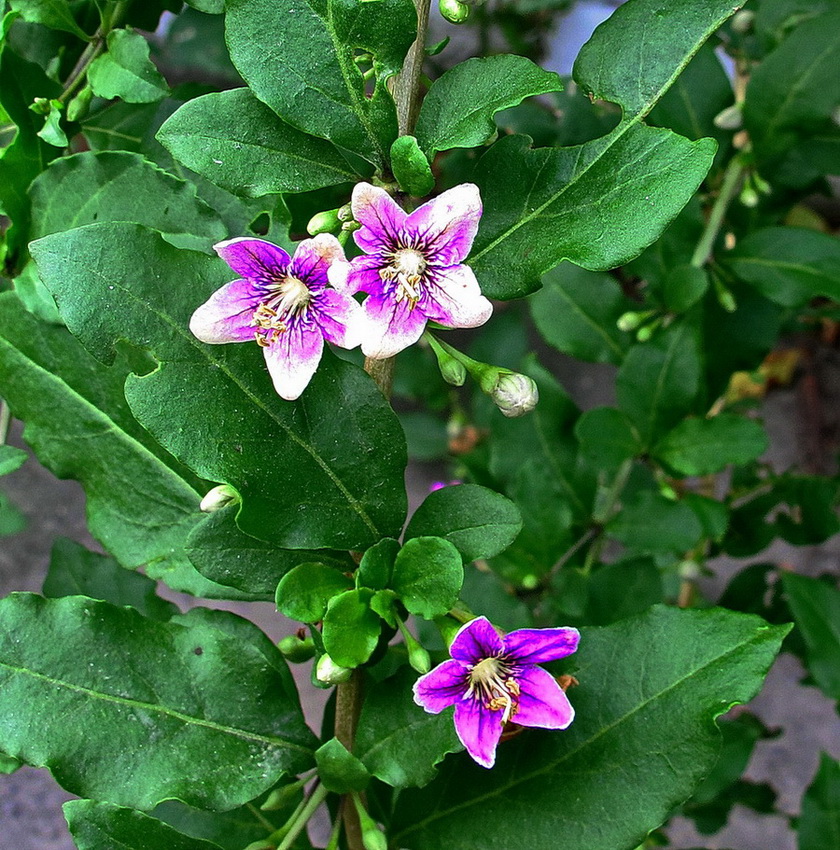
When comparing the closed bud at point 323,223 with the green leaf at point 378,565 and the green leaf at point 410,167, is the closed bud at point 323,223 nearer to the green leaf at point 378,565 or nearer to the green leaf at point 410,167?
the green leaf at point 410,167

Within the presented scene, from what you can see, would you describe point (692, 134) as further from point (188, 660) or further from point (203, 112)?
point (188, 660)

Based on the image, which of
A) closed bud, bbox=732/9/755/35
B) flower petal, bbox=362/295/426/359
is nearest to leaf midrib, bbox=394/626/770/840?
flower petal, bbox=362/295/426/359

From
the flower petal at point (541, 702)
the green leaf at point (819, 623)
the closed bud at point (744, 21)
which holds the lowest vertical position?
the green leaf at point (819, 623)

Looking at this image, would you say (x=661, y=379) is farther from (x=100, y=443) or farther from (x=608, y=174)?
(x=100, y=443)

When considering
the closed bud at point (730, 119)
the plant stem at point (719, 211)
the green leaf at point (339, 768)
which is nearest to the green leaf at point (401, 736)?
the green leaf at point (339, 768)

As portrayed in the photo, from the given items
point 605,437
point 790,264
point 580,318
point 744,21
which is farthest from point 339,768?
point 744,21

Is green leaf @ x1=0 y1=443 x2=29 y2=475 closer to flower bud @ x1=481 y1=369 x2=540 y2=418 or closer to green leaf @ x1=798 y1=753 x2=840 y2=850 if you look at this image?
flower bud @ x1=481 y1=369 x2=540 y2=418
